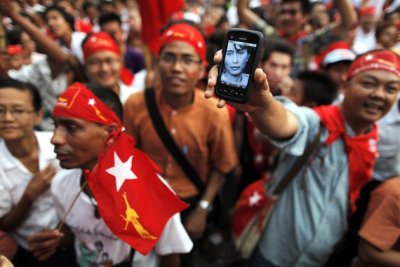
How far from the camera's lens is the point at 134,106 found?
105 inches

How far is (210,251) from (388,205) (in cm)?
226

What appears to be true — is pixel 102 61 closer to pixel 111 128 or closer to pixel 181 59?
pixel 181 59

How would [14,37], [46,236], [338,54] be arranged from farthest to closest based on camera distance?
[14,37], [338,54], [46,236]

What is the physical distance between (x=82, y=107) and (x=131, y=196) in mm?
567

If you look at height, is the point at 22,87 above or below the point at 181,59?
below

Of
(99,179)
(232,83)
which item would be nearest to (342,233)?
(232,83)

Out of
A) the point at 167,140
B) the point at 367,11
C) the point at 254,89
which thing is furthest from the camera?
the point at 367,11

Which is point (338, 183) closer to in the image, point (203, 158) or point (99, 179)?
point (203, 158)

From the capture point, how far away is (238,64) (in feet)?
4.44

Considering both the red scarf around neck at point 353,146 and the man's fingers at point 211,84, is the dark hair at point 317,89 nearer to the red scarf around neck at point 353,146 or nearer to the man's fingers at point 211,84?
the red scarf around neck at point 353,146

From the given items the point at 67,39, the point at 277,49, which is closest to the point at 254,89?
the point at 277,49

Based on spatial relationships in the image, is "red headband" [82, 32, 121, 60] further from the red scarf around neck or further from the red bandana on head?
the red scarf around neck

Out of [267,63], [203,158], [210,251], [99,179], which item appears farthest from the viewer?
[210,251]

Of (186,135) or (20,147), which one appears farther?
(186,135)
